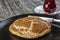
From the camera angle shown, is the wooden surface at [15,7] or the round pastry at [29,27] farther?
the wooden surface at [15,7]

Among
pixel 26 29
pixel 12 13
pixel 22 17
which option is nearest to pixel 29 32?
pixel 26 29

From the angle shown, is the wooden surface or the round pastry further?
the wooden surface

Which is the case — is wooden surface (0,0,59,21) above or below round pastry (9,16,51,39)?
below

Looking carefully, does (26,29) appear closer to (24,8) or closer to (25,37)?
(25,37)

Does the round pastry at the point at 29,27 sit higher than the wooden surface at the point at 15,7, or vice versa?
the round pastry at the point at 29,27
